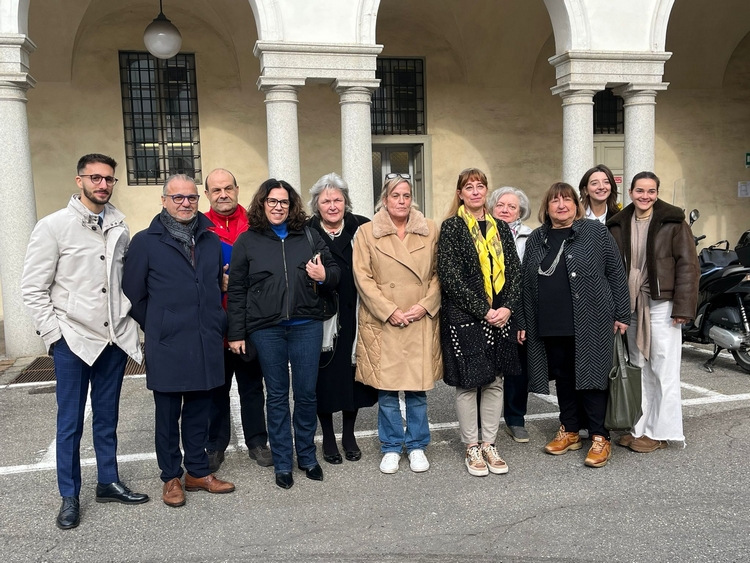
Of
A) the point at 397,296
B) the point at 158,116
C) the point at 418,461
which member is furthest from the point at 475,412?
the point at 158,116

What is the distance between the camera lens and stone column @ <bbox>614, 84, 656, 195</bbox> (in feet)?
28.9

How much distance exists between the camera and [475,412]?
4203mm

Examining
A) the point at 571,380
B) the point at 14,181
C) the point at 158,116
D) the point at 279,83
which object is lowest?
the point at 571,380

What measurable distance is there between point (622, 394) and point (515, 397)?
0.78m

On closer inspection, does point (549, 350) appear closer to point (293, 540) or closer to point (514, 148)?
point (293, 540)

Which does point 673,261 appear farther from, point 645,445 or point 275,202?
point 275,202

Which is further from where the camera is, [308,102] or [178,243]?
[308,102]

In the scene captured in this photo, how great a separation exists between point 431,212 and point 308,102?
9.78ft

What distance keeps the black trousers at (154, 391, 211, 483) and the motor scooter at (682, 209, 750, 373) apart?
479 cm

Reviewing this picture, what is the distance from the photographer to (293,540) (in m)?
3.28

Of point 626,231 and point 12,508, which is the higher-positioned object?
point 626,231

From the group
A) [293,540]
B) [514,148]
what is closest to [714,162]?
[514,148]

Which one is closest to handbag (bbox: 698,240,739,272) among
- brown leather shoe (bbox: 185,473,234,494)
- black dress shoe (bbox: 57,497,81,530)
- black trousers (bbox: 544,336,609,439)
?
black trousers (bbox: 544,336,609,439)

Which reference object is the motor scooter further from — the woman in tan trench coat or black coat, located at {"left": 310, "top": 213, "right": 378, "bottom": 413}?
black coat, located at {"left": 310, "top": 213, "right": 378, "bottom": 413}
